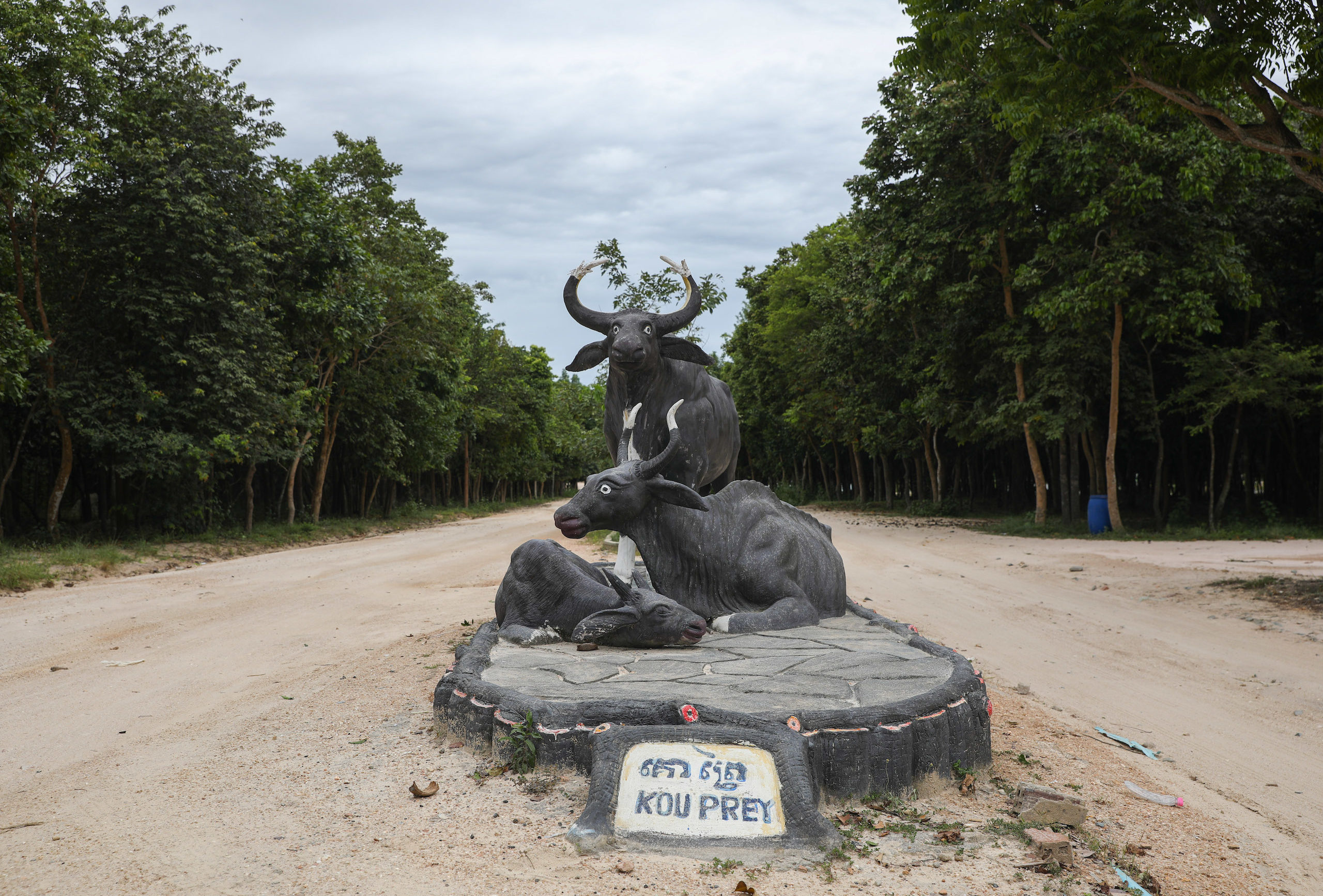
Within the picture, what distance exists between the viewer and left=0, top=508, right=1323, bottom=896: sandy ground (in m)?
3.11

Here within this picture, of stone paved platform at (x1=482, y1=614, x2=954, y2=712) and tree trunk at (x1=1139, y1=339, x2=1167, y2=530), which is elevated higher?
tree trunk at (x1=1139, y1=339, x2=1167, y2=530)

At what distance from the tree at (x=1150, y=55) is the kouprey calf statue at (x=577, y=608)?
7.62m

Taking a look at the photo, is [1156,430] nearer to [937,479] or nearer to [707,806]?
[937,479]

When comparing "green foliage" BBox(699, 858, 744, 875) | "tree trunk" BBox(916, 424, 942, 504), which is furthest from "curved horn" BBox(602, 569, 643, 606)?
"tree trunk" BBox(916, 424, 942, 504)

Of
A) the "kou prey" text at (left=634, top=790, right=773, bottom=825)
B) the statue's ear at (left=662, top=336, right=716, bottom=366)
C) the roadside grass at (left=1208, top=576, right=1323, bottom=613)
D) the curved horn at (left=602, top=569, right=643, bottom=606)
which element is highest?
the statue's ear at (left=662, top=336, right=716, bottom=366)

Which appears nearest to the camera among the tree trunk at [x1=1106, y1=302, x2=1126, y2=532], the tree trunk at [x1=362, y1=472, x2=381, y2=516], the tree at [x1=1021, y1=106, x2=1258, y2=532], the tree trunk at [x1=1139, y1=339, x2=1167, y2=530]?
the tree at [x1=1021, y1=106, x2=1258, y2=532]

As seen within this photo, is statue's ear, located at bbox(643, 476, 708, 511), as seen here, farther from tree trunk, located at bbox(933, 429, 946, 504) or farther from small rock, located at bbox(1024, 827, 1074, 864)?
tree trunk, located at bbox(933, 429, 946, 504)

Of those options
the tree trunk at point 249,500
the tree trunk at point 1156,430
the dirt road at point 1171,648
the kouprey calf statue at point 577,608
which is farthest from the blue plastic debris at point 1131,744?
the tree trunk at point 249,500

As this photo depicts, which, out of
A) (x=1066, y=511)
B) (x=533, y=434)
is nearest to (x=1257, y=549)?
(x=1066, y=511)

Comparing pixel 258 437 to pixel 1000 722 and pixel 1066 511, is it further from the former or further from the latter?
pixel 1066 511

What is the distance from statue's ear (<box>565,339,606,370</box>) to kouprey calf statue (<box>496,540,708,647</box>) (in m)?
1.86

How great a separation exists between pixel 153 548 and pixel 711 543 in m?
14.0

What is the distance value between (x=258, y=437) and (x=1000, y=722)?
1666 cm

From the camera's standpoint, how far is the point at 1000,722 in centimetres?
534
